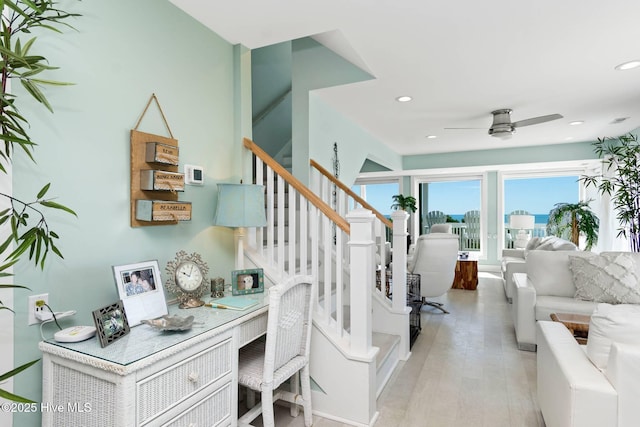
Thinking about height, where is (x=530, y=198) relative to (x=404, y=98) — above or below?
below

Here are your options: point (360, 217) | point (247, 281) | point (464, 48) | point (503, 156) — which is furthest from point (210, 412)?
point (503, 156)

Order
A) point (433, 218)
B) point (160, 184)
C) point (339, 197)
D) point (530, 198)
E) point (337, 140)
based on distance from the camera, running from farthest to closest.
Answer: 1. point (433, 218)
2. point (530, 198)
3. point (337, 140)
4. point (339, 197)
5. point (160, 184)

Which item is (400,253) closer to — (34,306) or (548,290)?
(548,290)

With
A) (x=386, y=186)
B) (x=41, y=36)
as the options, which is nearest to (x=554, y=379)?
(x=41, y=36)

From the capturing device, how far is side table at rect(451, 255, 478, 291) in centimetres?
616

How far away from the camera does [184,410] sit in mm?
1445

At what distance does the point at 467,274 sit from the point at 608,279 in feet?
10.1

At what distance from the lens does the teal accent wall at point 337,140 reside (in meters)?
3.61

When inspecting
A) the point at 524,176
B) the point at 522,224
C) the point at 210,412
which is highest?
the point at 524,176

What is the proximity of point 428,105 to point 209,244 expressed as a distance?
3087mm

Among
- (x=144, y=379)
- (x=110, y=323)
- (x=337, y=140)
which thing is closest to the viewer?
(x=144, y=379)

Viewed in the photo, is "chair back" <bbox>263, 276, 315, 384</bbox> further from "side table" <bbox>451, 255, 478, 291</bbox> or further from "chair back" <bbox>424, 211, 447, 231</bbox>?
"chair back" <bbox>424, 211, 447, 231</bbox>

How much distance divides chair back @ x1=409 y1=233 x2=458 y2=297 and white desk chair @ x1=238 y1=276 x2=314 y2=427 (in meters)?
2.64

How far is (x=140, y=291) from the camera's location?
1.68 m
